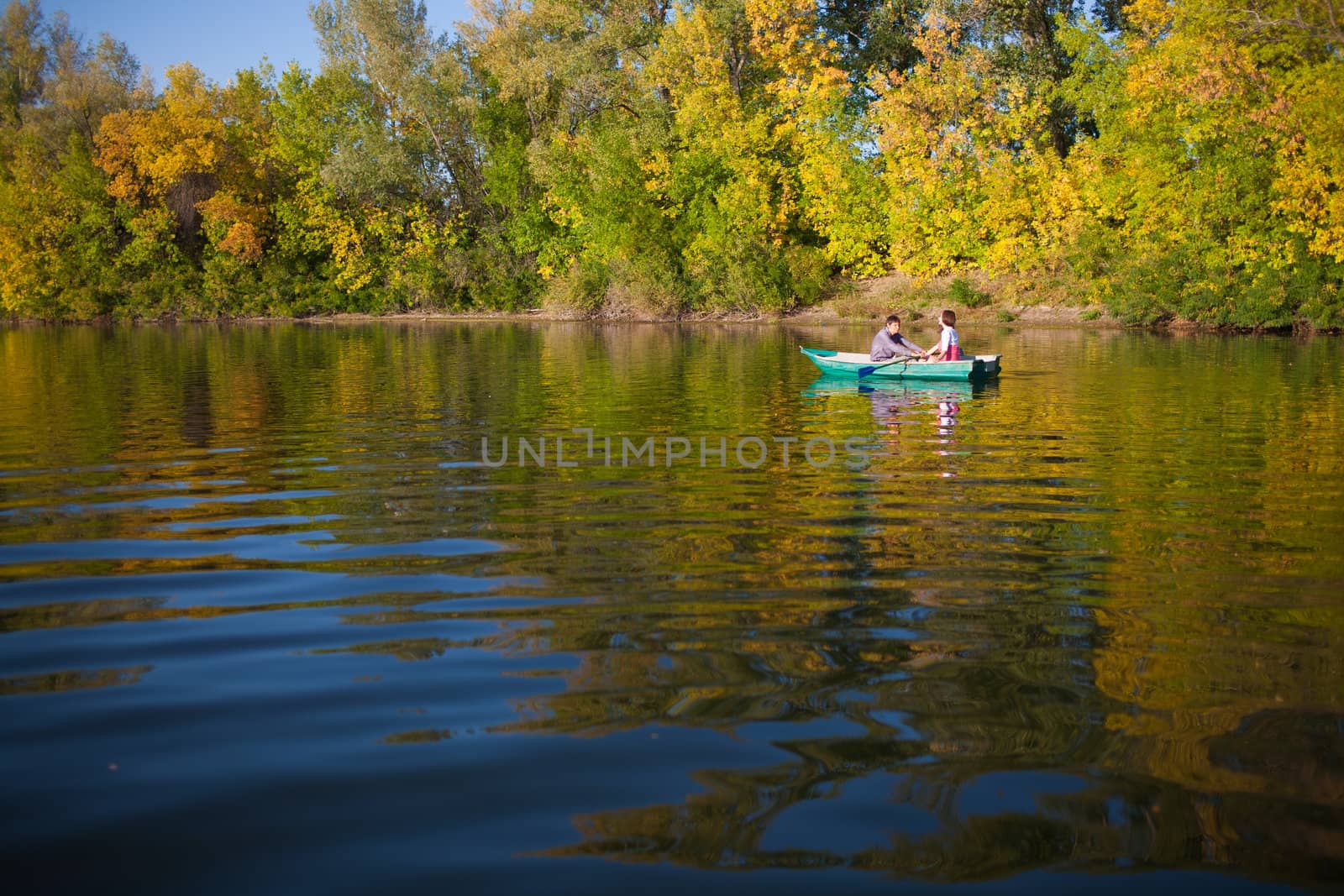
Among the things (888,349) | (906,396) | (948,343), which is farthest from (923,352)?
(906,396)

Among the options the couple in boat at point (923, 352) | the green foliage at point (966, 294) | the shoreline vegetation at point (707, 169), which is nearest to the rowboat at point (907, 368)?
the couple in boat at point (923, 352)

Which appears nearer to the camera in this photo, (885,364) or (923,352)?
(885,364)

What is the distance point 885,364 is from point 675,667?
13.9m

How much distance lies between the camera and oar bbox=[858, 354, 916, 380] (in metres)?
17.9

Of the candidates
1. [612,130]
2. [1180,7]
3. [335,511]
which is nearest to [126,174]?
[612,130]

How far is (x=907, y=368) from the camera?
17.9 m

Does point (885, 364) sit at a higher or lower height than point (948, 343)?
lower

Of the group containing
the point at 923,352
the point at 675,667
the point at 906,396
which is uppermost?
the point at 923,352

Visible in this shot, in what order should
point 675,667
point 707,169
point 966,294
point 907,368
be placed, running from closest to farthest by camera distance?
1. point 675,667
2. point 907,368
3. point 966,294
4. point 707,169

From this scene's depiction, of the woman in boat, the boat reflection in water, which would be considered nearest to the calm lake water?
the boat reflection in water

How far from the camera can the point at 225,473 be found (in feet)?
33.2

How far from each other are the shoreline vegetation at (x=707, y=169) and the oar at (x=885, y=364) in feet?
48.5

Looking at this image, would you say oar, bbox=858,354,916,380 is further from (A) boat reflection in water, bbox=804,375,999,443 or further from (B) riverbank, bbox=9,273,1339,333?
(B) riverbank, bbox=9,273,1339,333

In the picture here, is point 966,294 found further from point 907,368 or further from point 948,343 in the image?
point 907,368
